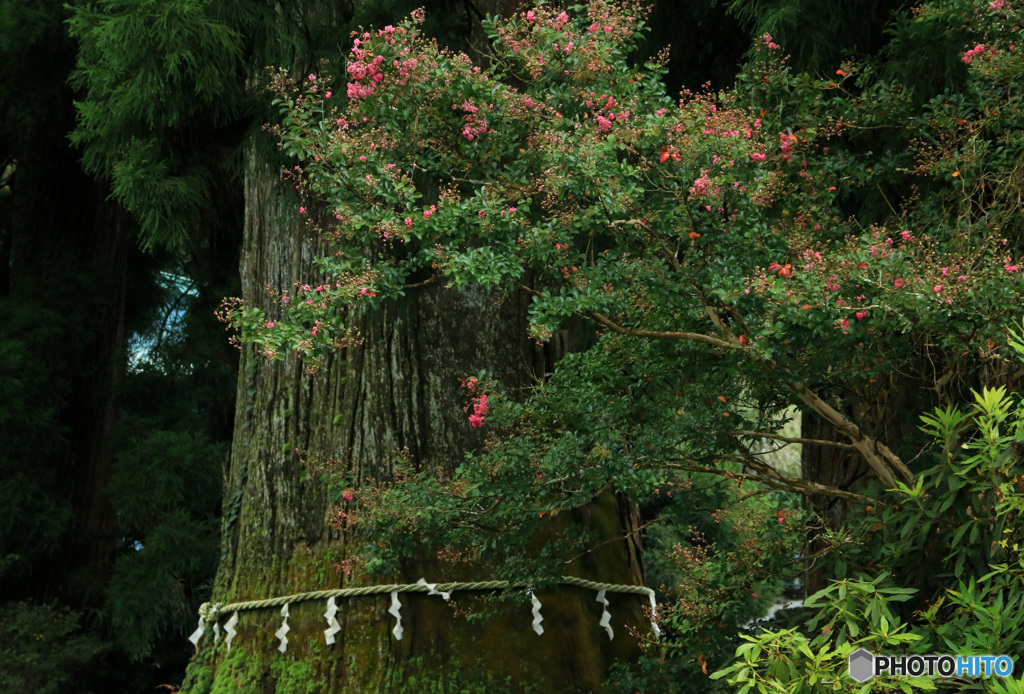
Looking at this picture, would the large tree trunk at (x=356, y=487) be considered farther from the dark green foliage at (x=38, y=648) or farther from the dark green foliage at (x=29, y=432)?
the dark green foliage at (x=38, y=648)

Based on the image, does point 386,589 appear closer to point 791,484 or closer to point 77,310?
point 791,484

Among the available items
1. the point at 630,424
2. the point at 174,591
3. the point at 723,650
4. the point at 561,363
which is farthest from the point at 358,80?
the point at 174,591

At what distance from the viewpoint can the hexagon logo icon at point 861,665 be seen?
7.34 feet

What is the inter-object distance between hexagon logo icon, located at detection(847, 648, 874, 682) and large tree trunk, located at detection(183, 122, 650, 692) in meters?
1.75

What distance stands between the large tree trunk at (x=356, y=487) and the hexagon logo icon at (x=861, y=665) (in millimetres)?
1755

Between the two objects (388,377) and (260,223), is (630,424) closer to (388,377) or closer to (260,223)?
(388,377)

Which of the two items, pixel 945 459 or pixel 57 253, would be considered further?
pixel 57 253

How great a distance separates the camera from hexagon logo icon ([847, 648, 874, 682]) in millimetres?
2238

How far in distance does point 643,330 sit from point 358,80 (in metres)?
1.18

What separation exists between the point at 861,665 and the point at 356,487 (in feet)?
7.28

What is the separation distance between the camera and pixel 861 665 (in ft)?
7.44

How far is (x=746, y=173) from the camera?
9.21 ft

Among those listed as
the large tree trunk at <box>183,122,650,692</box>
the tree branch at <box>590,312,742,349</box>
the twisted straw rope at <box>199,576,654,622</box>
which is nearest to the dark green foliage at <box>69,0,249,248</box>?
the large tree trunk at <box>183,122,650,692</box>

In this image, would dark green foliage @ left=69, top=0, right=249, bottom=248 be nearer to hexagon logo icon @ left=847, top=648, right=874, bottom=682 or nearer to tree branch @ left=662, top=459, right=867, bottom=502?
tree branch @ left=662, top=459, right=867, bottom=502
